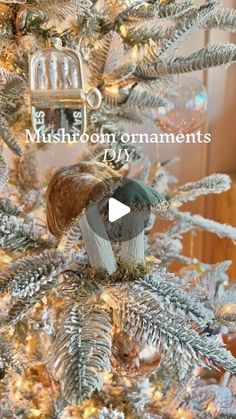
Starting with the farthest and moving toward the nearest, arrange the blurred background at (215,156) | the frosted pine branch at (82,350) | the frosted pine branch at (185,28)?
the blurred background at (215,156) < the frosted pine branch at (185,28) < the frosted pine branch at (82,350)

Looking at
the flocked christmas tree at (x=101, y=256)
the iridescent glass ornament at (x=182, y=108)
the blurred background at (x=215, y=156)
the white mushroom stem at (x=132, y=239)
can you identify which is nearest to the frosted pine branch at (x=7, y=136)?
the flocked christmas tree at (x=101, y=256)

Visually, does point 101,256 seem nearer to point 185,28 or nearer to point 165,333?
point 165,333

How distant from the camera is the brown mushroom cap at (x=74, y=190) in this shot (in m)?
0.40

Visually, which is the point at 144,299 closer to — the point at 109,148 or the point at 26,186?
the point at 109,148

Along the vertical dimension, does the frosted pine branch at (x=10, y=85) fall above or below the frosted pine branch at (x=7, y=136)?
above

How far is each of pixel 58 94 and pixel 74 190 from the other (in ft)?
0.46

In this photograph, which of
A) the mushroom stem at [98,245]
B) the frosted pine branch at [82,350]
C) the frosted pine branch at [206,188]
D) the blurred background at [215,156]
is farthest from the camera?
the blurred background at [215,156]

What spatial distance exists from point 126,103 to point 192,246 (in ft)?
2.31

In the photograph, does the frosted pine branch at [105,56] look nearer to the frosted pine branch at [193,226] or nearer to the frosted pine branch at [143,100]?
the frosted pine branch at [143,100]

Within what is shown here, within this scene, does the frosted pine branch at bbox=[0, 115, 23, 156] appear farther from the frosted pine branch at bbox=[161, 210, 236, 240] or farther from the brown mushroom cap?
the frosted pine branch at bbox=[161, 210, 236, 240]

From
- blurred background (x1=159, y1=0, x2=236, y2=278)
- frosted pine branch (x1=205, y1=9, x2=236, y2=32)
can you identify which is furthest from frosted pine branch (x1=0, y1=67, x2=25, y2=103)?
blurred background (x1=159, y1=0, x2=236, y2=278)

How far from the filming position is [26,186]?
2.57 feet

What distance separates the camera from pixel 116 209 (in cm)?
40

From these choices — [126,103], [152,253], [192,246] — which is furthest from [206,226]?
[192,246]
